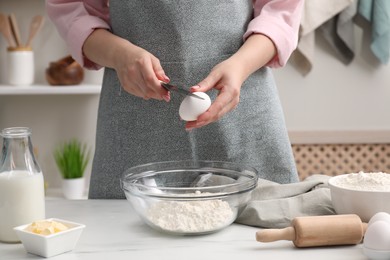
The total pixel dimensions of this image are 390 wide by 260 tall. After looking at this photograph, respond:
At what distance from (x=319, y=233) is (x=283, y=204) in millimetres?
154

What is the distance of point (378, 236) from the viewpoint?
2.98ft

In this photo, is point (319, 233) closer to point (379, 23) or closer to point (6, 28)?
point (379, 23)

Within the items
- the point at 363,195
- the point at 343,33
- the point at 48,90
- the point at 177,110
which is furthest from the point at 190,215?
the point at 343,33

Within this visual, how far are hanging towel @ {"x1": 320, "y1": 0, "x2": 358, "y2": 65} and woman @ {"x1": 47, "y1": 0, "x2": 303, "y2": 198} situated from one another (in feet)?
3.97

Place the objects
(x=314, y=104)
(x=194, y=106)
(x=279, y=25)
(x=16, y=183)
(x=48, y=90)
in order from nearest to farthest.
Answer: (x=16, y=183) < (x=194, y=106) < (x=279, y=25) < (x=48, y=90) < (x=314, y=104)

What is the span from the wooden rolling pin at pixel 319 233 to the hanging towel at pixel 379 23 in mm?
1726

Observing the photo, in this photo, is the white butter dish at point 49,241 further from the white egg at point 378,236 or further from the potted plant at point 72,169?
the potted plant at point 72,169

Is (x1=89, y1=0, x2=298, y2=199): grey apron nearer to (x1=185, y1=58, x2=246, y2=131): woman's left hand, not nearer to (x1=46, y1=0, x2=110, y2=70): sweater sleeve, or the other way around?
(x1=46, y1=0, x2=110, y2=70): sweater sleeve

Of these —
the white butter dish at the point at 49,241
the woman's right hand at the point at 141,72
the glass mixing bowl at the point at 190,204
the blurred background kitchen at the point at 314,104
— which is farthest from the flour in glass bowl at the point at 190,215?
the blurred background kitchen at the point at 314,104

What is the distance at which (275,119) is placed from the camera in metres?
1.46

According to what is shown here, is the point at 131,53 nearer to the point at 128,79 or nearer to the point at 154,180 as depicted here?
the point at 128,79

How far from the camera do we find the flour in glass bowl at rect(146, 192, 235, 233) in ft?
3.37

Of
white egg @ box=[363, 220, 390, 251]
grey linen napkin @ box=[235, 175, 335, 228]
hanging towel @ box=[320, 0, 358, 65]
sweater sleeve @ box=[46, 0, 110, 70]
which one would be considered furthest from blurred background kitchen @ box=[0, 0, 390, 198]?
white egg @ box=[363, 220, 390, 251]

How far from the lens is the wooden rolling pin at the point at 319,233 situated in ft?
Result: 3.15
